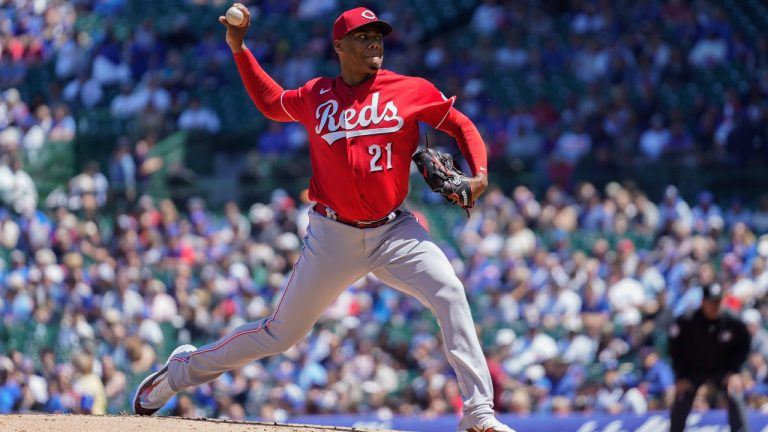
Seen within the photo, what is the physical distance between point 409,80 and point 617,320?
19.7 feet

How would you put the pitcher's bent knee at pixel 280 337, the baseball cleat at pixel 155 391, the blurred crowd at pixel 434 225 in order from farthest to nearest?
the blurred crowd at pixel 434 225 < the baseball cleat at pixel 155 391 < the pitcher's bent knee at pixel 280 337

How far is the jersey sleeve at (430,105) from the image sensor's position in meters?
5.38

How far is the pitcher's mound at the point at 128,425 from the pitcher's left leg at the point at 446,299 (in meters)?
0.85

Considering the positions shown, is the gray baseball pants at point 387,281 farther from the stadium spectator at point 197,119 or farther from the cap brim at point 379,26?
the stadium spectator at point 197,119

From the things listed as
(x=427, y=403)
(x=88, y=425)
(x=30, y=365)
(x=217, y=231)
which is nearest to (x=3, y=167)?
(x=217, y=231)

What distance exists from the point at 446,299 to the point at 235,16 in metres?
1.56

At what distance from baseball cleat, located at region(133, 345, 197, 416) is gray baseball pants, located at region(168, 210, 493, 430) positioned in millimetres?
496

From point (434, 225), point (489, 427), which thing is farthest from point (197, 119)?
point (489, 427)

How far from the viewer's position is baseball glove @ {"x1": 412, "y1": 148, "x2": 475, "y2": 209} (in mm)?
5301

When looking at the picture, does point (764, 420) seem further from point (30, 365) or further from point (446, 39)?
point (446, 39)

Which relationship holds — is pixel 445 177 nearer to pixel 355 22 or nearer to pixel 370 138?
pixel 370 138

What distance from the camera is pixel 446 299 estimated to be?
5.35m

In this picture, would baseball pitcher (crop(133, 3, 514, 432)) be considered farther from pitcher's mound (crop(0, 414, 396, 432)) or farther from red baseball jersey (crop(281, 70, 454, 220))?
pitcher's mound (crop(0, 414, 396, 432))

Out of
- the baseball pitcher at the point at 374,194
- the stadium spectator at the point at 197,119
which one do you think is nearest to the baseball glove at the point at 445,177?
the baseball pitcher at the point at 374,194
